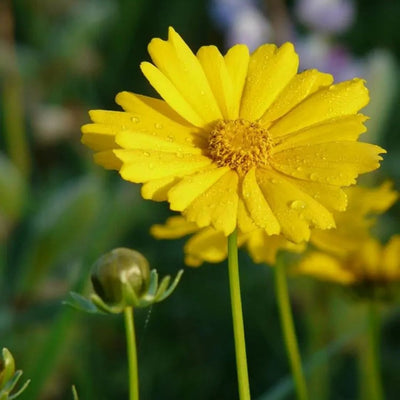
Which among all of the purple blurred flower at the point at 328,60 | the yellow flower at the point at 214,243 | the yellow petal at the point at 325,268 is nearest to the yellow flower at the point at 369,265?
the yellow petal at the point at 325,268

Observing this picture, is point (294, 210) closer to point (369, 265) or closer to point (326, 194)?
point (326, 194)

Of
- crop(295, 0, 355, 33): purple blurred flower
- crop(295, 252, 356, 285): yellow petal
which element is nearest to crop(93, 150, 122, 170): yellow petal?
crop(295, 252, 356, 285): yellow petal

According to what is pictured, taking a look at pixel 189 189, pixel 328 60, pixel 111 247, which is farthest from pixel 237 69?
pixel 328 60

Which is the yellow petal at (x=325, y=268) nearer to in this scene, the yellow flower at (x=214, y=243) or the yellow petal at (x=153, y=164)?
the yellow flower at (x=214, y=243)

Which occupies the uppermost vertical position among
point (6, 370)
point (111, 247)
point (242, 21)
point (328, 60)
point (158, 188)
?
point (242, 21)

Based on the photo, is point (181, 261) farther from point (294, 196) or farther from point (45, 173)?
point (294, 196)
